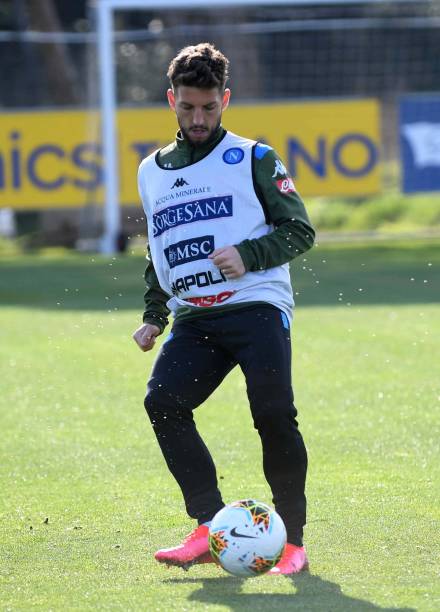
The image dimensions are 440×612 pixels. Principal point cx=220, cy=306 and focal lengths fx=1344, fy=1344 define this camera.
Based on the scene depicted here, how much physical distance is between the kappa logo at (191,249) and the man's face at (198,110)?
1.19ft

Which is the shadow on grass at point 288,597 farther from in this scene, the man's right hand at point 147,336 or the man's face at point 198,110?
the man's face at point 198,110

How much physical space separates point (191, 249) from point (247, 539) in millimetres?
1076

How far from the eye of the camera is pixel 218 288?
486 centimetres

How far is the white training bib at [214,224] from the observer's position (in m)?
4.84

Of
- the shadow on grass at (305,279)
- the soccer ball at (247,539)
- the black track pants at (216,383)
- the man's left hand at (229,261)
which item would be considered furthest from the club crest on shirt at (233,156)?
the shadow on grass at (305,279)

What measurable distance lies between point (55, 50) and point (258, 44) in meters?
3.51

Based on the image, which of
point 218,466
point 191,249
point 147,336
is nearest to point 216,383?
point 147,336

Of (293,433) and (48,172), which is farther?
(48,172)

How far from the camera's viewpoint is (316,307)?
13242 millimetres

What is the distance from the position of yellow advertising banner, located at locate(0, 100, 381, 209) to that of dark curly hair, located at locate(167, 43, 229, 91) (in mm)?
13670

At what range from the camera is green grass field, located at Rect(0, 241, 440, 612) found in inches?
179

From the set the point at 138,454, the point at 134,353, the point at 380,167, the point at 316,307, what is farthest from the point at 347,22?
the point at 138,454

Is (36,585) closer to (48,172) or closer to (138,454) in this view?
(138,454)

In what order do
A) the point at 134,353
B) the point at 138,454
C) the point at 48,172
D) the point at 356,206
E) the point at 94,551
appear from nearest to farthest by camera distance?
the point at 94,551, the point at 138,454, the point at 134,353, the point at 48,172, the point at 356,206
